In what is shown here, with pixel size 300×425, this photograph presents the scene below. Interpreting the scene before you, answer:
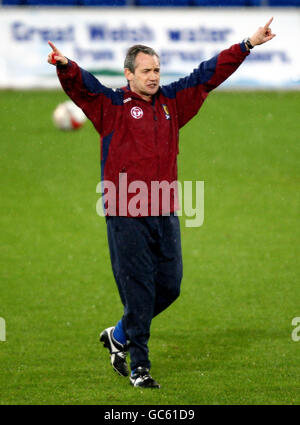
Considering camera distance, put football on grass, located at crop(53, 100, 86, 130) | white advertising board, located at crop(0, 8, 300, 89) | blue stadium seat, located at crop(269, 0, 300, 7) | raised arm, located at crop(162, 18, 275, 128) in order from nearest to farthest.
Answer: raised arm, located at crop(162, 18, 275, 128)
football on grass, located at crop(53, 100, 86, 130)
white advertising board, located at crop(0, 8, 300, 89)
blue stadium seat, located at crop(269, 0, 300, 7)

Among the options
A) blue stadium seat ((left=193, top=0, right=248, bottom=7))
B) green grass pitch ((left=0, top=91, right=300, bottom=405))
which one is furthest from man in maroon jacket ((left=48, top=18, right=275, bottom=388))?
blue stadium seat ((left=193, top=0, right=248, bottom=7))

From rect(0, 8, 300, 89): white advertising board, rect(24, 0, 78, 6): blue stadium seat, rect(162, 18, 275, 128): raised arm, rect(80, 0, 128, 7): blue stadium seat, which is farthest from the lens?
rect(80, 0, 128, 7): blue stadium seat

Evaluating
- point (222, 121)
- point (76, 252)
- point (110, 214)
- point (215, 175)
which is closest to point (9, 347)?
point (110, 214)

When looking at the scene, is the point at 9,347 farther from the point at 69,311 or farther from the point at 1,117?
the point at 1,117

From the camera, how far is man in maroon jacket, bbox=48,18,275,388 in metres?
5.68

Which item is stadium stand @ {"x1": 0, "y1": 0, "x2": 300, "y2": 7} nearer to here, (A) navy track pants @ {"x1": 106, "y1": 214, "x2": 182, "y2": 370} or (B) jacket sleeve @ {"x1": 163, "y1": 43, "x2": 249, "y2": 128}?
(B) jacket sleeve @ {"x1": 163, "y1": 43, "x2": 249, "y2": 128}

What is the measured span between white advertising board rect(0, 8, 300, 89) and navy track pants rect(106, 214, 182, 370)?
51.8 ft

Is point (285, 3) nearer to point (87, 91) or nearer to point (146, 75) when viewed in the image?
point (146, 75)

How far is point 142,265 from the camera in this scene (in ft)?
18.9

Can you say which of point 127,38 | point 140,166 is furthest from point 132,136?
point 127,38

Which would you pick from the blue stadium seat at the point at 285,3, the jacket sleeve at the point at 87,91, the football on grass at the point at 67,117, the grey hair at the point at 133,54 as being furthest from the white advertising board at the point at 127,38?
the jacket sleeve at the point at 87,91

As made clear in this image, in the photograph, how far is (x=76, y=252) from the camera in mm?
9875

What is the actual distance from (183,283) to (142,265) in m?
3.00
